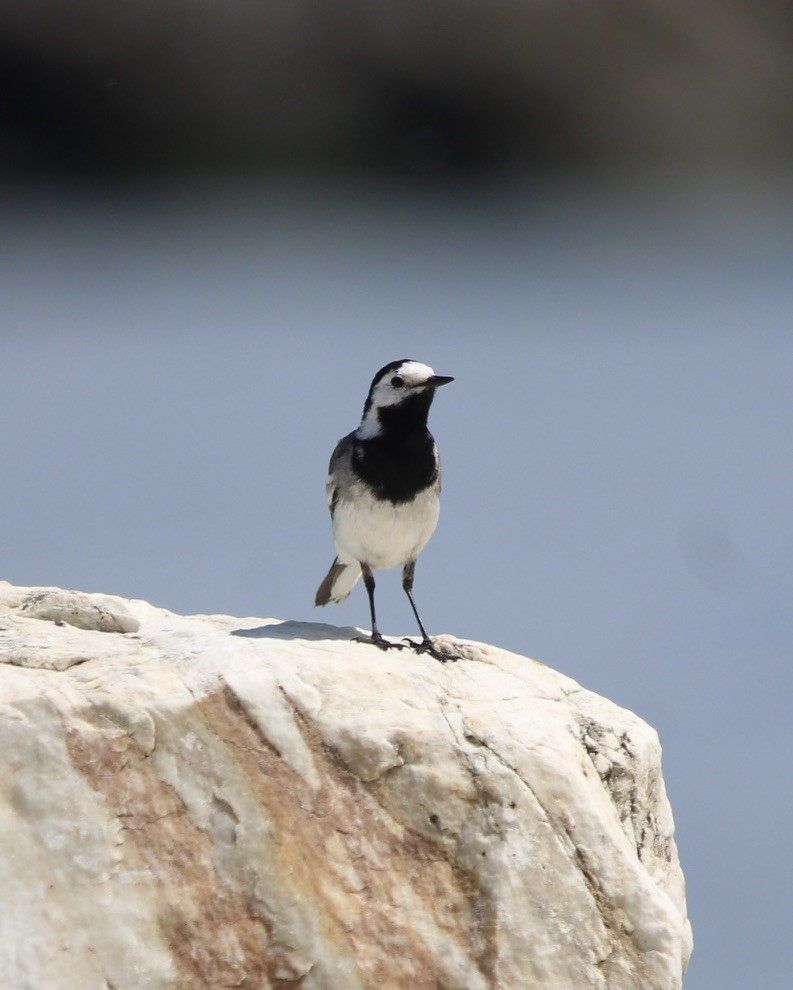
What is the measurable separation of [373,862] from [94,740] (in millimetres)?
1463

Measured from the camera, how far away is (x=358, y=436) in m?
9.27

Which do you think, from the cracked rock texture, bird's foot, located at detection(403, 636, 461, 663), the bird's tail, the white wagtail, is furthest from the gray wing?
the cracked rock texture

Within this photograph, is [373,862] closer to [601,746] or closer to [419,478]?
[601,746]

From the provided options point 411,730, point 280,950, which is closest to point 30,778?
point 280,950

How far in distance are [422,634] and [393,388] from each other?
1746mm

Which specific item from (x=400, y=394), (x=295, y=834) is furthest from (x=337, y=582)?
(x=295, y=834)

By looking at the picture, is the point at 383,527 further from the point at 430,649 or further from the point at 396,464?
the point at 430,649

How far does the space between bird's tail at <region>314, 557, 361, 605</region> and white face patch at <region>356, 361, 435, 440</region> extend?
1.31 m

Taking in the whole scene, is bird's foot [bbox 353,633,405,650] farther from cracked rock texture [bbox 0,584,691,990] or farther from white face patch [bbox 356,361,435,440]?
white face patch [bbox 356,361,435,440]

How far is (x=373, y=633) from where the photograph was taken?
8.52 meters

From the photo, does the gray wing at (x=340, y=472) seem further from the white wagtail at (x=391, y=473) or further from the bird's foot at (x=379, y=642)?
the bird's foot at (x=379, y=642)

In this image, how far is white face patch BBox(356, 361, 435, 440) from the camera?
8930 millimetres

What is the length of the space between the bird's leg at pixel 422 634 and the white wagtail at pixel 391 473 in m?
0.22

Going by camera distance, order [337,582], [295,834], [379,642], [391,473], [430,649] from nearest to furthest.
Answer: [295,834] < [379,642] < [430,649] < [391,473] < [337,582]
